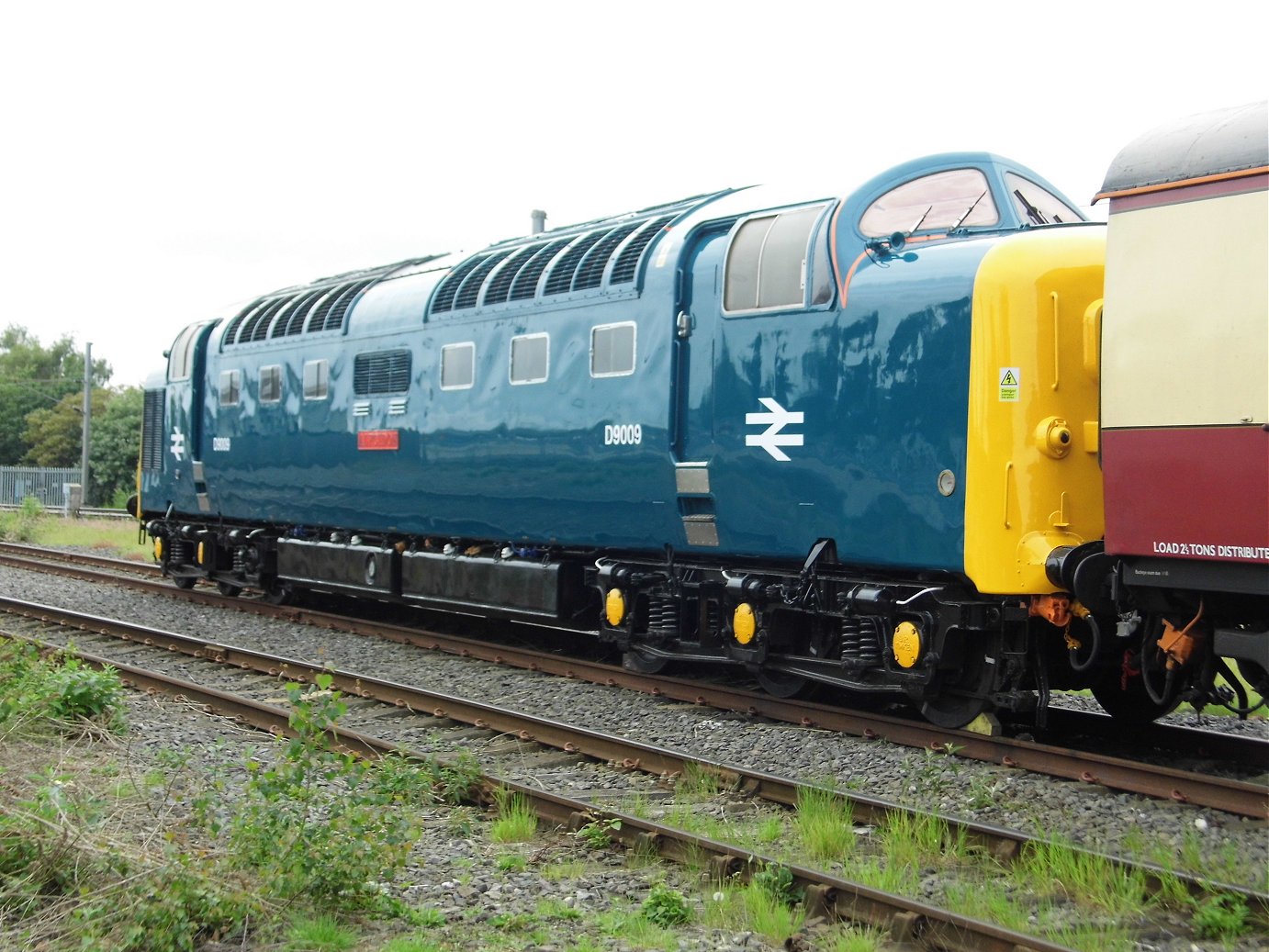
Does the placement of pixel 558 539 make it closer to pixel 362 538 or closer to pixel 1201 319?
pixel 362 538

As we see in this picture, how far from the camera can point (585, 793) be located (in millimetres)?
7113

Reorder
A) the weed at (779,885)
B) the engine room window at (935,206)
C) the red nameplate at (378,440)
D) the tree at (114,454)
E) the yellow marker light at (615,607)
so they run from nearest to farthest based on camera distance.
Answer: the weed at (779,885) → the engine room window at (935,206) → the yellow marker light at (615,607) → the red nameplate at (378,440) → the tree at (114,454)

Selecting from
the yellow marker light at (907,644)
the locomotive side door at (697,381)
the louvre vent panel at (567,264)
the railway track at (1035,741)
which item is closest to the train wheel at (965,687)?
the railway track at (1035,741)

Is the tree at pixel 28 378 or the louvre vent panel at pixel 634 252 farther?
the tree at pixel 28 378

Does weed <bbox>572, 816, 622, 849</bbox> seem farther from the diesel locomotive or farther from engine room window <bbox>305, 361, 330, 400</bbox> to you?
engine room window <bbox>305, 361, 330, 400</bbox>

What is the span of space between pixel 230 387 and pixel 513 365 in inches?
244

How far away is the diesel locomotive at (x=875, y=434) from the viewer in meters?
6.24

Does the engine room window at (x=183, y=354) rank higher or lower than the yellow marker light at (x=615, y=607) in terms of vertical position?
higher

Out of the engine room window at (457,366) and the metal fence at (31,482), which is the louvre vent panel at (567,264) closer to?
the engine room window at (457,366)

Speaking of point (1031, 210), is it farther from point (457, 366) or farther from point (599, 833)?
point (457, 366)

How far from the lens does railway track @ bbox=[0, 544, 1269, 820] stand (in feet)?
Result: 21.5

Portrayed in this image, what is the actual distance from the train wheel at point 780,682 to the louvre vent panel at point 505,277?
4.35 meters

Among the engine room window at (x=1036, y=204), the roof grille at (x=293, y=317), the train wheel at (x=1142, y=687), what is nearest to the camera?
the train wheel at (x=1142, y=687)

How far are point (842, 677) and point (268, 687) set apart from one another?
191 inches
